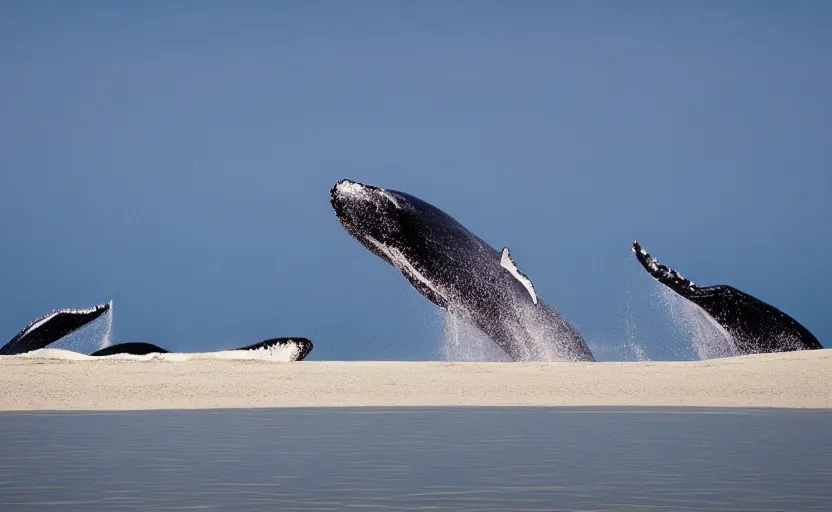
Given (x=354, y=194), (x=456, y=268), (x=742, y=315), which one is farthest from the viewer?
(x=742, y=315)

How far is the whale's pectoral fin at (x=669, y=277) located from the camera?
2317 cm

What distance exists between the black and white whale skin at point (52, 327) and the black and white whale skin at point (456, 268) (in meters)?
7.92

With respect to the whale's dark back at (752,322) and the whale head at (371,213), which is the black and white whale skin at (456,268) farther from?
the whale's dark back at (752,322)

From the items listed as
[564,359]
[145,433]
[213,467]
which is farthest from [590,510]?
[564,359]

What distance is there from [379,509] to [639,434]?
5942 mm

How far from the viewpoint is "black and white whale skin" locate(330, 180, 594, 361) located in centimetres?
2103

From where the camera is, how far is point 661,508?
25.0 ft

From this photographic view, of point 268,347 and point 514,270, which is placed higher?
point 514,270

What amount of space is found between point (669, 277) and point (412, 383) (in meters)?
6.40

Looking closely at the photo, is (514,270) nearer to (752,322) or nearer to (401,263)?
(401,263)

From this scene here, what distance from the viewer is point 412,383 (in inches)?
764

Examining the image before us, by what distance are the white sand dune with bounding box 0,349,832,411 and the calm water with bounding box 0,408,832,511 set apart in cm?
253

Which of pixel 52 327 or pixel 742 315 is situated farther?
pixel 52 327

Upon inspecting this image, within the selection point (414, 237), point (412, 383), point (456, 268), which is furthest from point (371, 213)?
point (412, 383)
